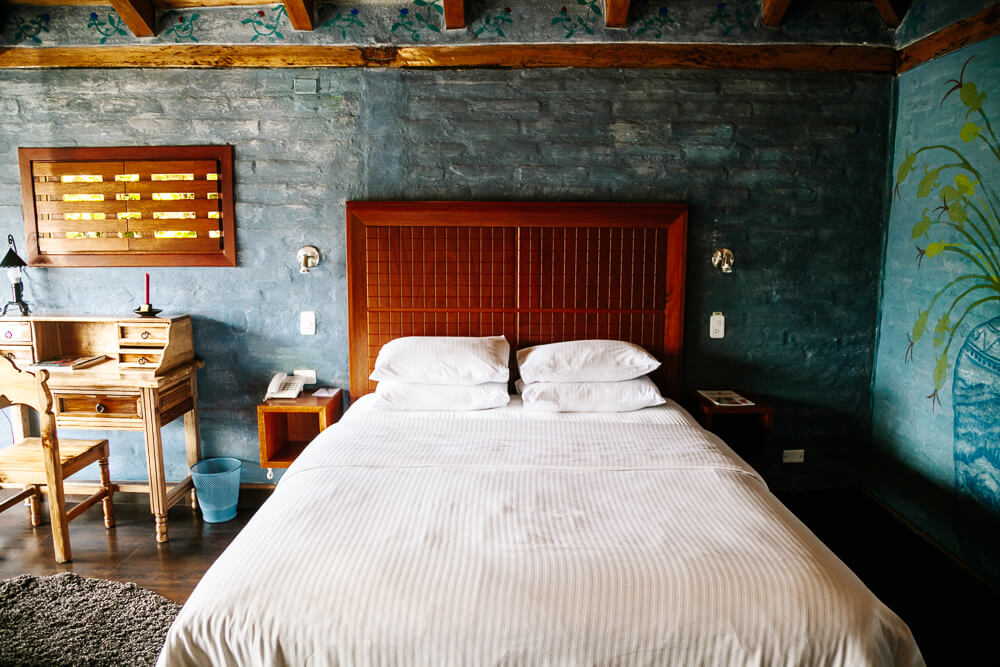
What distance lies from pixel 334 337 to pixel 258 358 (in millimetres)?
462

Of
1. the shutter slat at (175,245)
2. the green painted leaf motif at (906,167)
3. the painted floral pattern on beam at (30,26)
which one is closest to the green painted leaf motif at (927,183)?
the green painted leaf motif at (906,167)

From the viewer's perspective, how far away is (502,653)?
1.35m

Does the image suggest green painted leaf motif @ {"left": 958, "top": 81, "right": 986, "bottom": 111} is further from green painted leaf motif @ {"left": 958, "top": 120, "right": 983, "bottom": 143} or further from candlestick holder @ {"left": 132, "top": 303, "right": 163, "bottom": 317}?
candlestick holder @ {"left": 132, "top": 303, "right": 163, "bottom": 317}

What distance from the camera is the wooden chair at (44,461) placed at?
8.34ft

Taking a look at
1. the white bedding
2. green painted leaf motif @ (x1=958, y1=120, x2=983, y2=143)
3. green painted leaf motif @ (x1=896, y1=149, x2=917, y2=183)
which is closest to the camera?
the white bedding

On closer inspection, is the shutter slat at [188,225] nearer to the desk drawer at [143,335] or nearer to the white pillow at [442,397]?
the desk drawer at [143,335]

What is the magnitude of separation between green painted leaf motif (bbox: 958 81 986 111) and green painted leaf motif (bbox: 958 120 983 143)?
68mm

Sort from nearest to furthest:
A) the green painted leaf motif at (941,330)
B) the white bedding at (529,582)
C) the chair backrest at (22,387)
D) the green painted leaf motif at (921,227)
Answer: the white bedding at (529,582)
the chair backrest at (22,387)
the green painted leaf motif at (941,330)
the green painted leaf motif at (921,227)

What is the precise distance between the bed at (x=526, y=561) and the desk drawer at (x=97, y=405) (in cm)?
113

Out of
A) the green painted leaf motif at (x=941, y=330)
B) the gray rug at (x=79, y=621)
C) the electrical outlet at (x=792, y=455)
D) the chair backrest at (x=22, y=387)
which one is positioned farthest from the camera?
the electrical outlet at (x=792, y=455)

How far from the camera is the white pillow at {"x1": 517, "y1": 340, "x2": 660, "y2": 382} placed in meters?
2.94

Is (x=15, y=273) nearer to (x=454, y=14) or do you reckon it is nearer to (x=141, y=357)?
(x=141, y=357)

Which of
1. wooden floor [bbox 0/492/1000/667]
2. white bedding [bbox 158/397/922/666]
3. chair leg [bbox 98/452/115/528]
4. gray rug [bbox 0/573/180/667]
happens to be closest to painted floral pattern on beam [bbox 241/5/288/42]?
chair leg [bbox 98/452/115/528]

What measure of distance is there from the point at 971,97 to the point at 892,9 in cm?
71
